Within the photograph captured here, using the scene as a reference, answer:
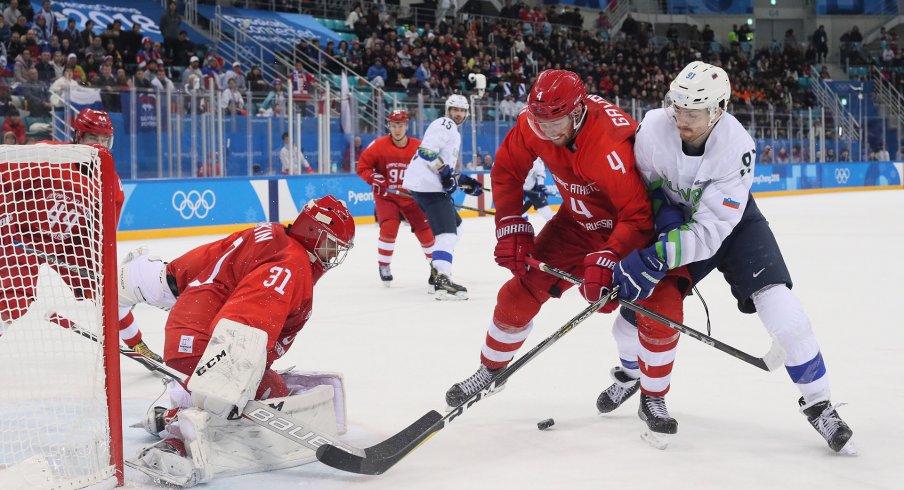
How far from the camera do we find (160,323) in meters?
5.18

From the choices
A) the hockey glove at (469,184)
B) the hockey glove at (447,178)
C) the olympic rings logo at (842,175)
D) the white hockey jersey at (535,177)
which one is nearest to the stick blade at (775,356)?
the hockey glove at (447,178)

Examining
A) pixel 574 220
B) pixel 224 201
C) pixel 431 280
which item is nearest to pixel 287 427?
pixel 574 220

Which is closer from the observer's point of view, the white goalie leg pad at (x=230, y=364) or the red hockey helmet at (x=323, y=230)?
the white goalie leg pad at (x=230, y=364)

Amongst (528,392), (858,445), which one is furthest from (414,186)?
(858,445)

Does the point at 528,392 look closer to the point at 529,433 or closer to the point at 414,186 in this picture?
the point at 529,433

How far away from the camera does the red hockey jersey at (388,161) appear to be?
7125 mm

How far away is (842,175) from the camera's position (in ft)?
61.2

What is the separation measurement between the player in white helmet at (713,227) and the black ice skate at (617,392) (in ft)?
0.82

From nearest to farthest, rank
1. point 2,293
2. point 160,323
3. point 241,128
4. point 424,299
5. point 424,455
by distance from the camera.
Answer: point 424,455, point 2,293, point 160,323, point 424,299, point 241,128

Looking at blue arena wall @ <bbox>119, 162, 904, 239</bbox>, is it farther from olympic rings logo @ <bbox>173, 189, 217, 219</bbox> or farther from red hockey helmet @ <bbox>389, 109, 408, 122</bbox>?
red hockey helmet @ <bbox>389, 109, 408, 122</bbox>

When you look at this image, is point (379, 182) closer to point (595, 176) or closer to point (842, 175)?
point (595, 176)

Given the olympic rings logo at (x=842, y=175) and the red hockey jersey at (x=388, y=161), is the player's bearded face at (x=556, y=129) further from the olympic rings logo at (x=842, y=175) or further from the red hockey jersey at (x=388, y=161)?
the olympic rings logo at (x=842, y=175)

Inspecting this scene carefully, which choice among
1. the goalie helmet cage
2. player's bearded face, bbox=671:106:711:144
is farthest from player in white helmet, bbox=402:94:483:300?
player's bearded face, bbox=671:106:711:144

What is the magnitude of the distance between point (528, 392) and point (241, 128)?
7.31 metres
